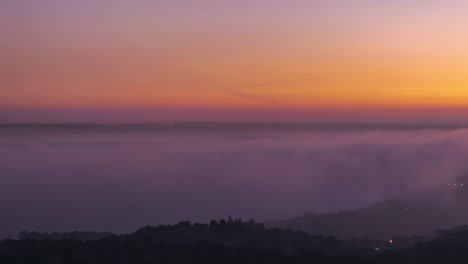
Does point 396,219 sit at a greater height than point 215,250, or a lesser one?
greater

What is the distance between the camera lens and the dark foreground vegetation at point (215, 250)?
32406mm

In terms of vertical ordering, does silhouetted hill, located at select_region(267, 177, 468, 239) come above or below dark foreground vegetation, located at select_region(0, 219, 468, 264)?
above

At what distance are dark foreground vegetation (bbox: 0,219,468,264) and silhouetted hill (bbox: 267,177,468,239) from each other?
117ft

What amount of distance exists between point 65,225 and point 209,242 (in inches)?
4696

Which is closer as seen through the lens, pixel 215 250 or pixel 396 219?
pixel 215 250

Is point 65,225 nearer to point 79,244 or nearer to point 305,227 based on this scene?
point 305,227

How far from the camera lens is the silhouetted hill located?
79.4m

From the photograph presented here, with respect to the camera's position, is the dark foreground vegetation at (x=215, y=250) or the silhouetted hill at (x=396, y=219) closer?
the dark foreground vegetation at (x=215, y=250)

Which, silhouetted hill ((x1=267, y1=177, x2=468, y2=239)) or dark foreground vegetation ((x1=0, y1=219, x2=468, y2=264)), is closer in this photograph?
dark foreground vegetation ((x1=0, y1=219, x2=468, y2=264))

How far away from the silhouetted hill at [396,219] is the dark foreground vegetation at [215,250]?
117 ft

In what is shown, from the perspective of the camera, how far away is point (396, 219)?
87.3 metres

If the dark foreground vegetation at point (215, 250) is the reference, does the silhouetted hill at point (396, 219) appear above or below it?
above

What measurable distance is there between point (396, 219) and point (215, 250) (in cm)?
5676

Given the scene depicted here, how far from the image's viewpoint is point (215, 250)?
3441 centimetres
